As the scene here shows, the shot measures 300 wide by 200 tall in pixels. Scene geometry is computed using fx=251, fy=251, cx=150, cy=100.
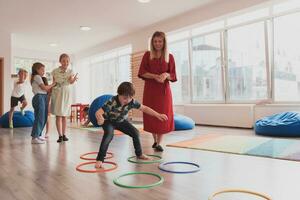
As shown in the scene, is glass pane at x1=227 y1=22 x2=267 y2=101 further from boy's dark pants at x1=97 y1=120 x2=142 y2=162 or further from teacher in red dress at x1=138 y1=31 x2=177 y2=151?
boy's dark pants at x1=97 y1=120 x2=142 y2=162

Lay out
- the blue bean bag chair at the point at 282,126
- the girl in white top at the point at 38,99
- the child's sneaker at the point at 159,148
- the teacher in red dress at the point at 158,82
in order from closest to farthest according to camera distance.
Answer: the teacher in red dress at the point at 158,82, the child's sneaker at the point at 159,148, the girl in white top at the point at 38,99, the blue bean bag chair at the point at 282,126

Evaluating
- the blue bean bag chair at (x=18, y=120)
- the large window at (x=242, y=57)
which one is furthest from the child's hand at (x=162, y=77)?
the blue bean bag chair at (x=18, y=120)

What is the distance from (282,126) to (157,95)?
2.24 m

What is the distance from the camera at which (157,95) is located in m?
2.64

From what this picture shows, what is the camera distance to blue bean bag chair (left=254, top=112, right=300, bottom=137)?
12.2 ft

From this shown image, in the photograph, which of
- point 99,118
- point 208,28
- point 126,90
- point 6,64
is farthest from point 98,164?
point 6,64

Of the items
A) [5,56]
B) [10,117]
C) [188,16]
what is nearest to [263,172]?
[188,16]

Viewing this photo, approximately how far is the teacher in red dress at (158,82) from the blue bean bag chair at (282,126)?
1.97 meters

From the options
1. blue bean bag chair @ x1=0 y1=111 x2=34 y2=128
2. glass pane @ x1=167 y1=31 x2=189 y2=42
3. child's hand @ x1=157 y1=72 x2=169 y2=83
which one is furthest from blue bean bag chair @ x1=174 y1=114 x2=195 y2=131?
blue bean bag chair @ x1=0 y1=111 x2=34 y2=128

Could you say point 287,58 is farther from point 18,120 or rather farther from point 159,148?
point 18,120

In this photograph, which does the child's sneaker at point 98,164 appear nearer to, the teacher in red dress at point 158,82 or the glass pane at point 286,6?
the teacher in red dress at point 158,82

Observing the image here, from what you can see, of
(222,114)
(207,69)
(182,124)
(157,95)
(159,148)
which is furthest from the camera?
(207,69)

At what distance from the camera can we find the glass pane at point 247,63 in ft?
16.9

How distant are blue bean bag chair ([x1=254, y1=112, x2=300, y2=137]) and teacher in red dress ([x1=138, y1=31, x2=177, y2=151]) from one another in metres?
1.97
